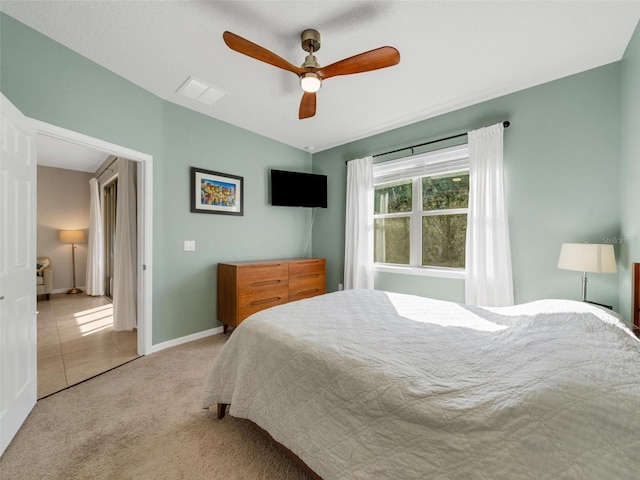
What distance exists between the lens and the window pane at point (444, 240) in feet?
10.1

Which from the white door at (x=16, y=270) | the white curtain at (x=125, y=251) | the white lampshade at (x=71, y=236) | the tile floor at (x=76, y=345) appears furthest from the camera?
the white lampshade at (x=71, y=236)

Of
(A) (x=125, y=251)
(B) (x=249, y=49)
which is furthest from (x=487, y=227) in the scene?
(A) (x=125, y=251)

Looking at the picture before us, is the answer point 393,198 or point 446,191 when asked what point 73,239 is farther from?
point 446,191

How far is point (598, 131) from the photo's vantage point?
87.4 inches

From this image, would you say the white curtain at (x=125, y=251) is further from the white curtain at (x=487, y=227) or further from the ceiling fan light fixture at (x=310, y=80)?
the white curtain at (x=487, y=227)

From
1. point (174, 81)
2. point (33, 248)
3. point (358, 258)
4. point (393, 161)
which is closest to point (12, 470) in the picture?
point (33, 248)

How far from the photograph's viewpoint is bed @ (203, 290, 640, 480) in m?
0.76

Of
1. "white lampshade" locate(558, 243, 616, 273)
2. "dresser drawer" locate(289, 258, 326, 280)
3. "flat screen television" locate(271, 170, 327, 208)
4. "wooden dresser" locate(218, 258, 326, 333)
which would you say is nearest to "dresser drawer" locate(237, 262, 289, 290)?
"wooden dresser" locate(218, 258, 326, 333)

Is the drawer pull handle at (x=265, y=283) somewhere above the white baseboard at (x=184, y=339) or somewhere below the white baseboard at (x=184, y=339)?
above

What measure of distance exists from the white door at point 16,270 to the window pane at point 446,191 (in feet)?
11.8

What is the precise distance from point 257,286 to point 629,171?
341 cm

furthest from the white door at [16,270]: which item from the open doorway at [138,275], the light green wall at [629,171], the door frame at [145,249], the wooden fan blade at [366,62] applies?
the light green wall at [629,171]

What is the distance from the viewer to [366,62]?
1757mm

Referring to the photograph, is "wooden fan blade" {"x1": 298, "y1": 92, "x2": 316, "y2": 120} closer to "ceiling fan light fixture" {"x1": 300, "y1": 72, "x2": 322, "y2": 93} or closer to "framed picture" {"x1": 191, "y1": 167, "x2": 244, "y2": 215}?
"ceiling fan light fixture" {"x1": 300, "y1": 72, "x2": 322, "y2": 93}
